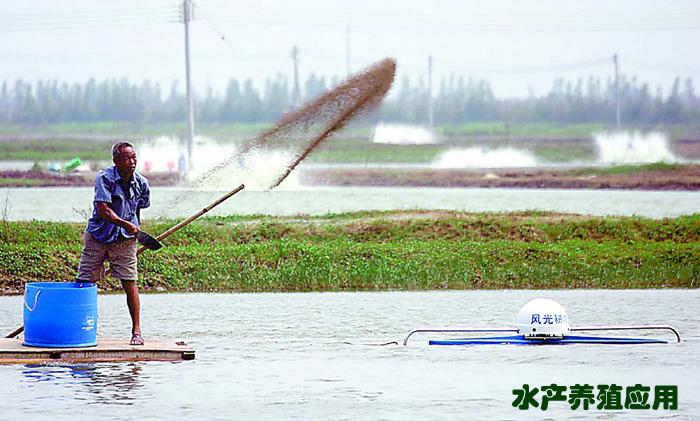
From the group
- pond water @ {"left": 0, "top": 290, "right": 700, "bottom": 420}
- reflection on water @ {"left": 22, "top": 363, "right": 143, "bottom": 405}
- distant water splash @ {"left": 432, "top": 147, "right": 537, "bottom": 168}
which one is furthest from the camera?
distant water splash @ {"left": 432, "top": 147, "right": 537, "bottom": 168}

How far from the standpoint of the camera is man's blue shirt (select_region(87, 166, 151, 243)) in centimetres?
1152

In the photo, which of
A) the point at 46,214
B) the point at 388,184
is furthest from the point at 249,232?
the point at 388,184

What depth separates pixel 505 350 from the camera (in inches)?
486

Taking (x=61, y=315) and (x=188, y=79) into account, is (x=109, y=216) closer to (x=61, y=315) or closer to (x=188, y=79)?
(x=61, y=315)

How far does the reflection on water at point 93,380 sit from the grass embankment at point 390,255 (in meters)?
7.58

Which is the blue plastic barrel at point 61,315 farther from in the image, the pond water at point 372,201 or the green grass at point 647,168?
the green grass at point 647,168

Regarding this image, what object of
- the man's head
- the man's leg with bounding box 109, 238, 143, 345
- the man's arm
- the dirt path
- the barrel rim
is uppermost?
the dirt path

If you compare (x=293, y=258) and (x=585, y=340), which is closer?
(x=585, y=340)

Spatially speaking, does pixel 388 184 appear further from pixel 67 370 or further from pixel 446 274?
pixel 67 370

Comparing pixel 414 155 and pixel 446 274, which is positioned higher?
pixel 414 155

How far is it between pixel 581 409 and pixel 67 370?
4361mm

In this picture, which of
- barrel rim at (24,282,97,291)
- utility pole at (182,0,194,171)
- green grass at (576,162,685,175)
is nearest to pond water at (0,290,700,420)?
barrel rim at (24,282,97,291)

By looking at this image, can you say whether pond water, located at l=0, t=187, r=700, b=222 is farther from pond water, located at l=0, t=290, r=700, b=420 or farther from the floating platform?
the floating platform

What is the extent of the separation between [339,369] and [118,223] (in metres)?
2.33
